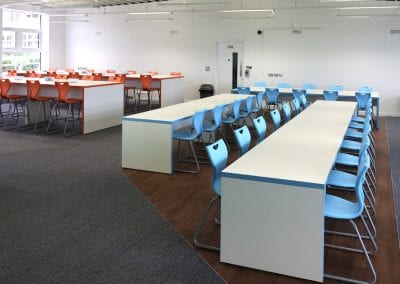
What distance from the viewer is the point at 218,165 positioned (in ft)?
11.1

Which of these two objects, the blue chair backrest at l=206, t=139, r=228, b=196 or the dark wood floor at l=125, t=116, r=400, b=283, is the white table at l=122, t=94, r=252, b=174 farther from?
the blue chair backrest at l=206, t=139, r=228, b=196

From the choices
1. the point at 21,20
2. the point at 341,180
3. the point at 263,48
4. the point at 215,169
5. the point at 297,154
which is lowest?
the point at 341,180

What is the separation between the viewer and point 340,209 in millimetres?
2984

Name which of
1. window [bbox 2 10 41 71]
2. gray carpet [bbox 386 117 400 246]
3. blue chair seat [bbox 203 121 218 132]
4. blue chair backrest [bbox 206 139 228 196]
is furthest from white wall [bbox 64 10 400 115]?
blue chair backrest [bbox 206 139 228 196]

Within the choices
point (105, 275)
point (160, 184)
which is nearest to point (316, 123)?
point (160, 184)

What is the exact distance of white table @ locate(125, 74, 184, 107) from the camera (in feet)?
36.3

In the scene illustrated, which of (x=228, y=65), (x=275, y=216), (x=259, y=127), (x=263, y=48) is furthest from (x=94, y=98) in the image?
(x=263, y=48)

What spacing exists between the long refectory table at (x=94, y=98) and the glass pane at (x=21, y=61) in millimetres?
5901

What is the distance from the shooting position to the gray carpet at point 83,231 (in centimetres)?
288

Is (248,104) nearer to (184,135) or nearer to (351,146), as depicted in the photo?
(184,135)

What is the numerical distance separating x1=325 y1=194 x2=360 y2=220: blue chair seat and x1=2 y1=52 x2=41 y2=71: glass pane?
12.9 metres

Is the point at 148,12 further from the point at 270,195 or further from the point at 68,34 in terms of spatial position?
the point at 270,195

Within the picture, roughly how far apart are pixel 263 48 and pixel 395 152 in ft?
21.6

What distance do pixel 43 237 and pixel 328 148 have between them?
2.62 m
